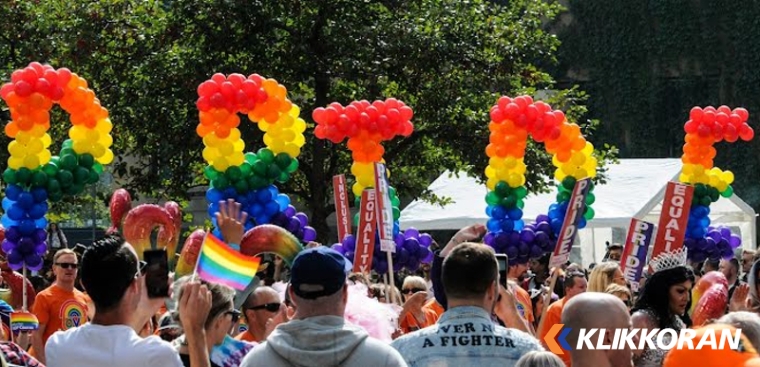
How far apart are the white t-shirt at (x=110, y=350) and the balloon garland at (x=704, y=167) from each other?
9954 mm

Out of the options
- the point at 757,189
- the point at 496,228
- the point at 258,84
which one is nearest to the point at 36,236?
the point at 258,84

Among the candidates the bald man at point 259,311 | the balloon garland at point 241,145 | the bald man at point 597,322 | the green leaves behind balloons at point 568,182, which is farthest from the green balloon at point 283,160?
the bald man at point 597,322

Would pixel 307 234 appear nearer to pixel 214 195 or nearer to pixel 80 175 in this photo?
pixel 214 195

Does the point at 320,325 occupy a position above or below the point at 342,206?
above

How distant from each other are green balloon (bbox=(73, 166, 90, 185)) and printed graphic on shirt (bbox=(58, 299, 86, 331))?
214 centimetres

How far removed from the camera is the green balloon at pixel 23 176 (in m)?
11.4

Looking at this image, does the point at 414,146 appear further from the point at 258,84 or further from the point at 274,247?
the point at 274,247

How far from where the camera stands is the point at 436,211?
21609 millimetres

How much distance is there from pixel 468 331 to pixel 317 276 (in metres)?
0.66

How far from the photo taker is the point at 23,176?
37.3 ft

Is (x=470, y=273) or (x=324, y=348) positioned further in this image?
(x=470, y=273)

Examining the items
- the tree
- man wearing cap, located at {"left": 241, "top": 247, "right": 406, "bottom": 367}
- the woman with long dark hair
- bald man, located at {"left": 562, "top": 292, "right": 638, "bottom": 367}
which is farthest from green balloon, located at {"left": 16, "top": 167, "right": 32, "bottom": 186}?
the tree

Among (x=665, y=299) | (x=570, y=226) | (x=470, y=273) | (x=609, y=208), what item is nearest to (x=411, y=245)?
(x=570, y=226)

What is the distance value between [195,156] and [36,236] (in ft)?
35.9
